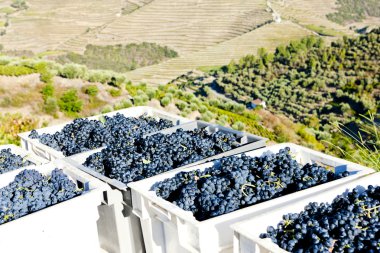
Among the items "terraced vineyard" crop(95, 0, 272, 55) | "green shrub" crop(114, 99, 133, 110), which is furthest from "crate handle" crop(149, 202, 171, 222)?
"terraced vineyard" crop(95, 0, 272, 55)

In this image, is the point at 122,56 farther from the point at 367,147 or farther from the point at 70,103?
the point at 367,147

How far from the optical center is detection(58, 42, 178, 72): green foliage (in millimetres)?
30277

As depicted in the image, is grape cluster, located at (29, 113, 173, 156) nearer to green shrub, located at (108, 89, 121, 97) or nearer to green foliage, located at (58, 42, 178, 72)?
green shrub, located at (108, 89, 121, 97)

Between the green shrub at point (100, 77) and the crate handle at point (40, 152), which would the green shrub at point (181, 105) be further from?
the crate handle at point (40, 152)

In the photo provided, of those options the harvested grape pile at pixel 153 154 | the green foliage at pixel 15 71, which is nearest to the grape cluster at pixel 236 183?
the harvested grape pile at pixel 153 154

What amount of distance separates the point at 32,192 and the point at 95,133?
1162mm

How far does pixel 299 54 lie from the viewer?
2864 cm

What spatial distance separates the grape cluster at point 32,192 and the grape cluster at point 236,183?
536mm

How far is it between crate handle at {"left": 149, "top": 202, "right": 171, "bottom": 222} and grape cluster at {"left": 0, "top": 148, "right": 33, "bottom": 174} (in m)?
1.33

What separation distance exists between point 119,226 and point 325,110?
2065cm

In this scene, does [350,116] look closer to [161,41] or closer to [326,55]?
[326,55]

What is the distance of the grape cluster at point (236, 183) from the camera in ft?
7.29


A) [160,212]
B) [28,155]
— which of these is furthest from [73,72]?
[160,212]

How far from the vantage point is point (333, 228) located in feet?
6.08
